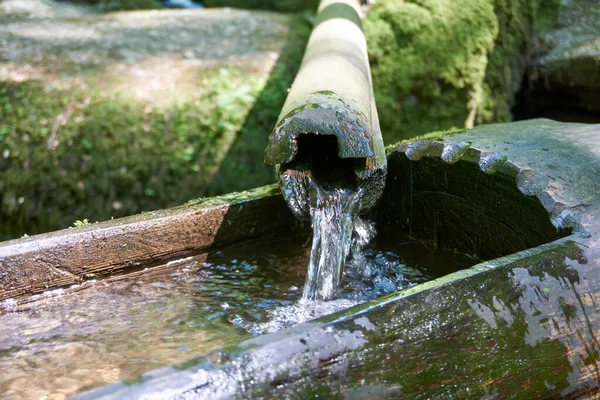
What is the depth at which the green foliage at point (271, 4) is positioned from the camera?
810cm

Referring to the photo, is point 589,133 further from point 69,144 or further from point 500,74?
point 69,144

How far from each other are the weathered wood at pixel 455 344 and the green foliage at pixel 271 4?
242 inches

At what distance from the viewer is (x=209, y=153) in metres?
6.03

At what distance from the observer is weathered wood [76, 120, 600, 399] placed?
165 cm

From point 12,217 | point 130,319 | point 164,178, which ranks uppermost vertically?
point 130,319

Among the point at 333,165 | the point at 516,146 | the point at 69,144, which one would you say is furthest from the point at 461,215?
the point at 69,144

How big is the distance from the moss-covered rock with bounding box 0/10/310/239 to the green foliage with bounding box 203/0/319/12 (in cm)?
129

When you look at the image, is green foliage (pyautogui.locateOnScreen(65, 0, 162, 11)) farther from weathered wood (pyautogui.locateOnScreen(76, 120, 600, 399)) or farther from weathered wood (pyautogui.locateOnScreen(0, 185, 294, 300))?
weathered wood (pyautogui.locateOnScreen(76, 120, 600, 399))

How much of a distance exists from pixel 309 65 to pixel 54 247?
172cm

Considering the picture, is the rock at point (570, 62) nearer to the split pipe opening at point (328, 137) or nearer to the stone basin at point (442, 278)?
the stone basin at point (442, 278)

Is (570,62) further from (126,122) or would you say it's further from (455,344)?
(455,344)

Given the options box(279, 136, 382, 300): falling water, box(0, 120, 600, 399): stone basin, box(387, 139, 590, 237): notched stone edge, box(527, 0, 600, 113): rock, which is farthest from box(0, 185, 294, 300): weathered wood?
box(527, 0, 600, 113): rock

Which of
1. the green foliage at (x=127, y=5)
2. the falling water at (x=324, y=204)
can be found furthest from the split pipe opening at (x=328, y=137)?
the green foliage at (x=127, y=5)

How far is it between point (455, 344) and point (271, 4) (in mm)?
7252
